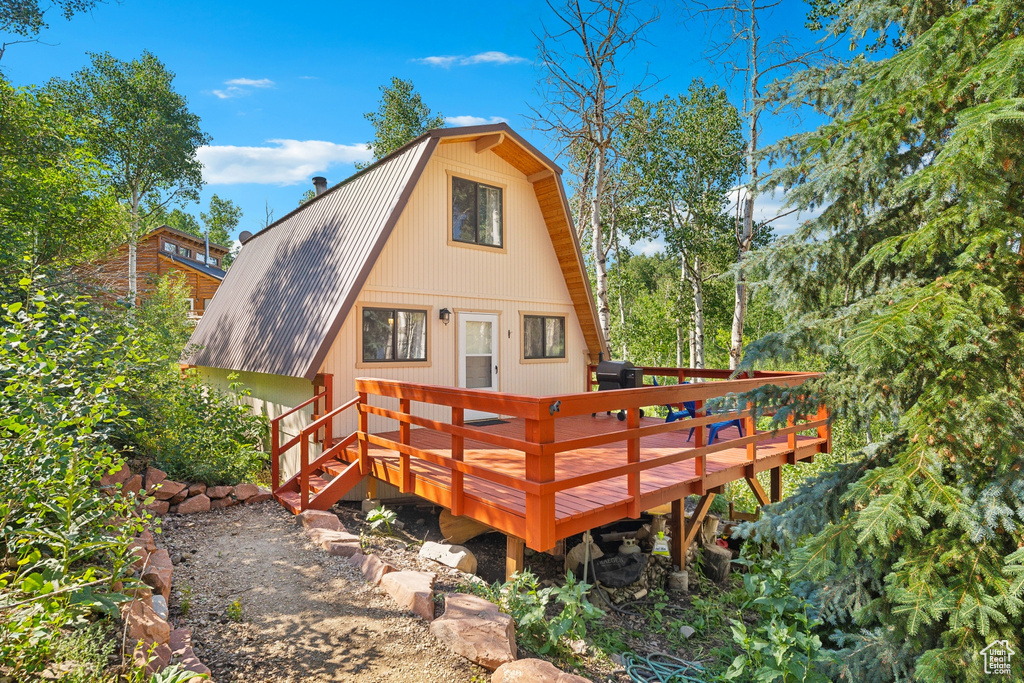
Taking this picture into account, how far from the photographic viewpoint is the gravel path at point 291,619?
3.28 metres

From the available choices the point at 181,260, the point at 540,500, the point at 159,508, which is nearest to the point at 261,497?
the point at 159,508

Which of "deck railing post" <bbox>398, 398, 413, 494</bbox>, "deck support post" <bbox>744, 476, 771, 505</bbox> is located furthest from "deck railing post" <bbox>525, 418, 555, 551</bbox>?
"deck support post" <bbox>744, 476, 771, 505</bbox>

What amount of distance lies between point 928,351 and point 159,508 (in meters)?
7.34

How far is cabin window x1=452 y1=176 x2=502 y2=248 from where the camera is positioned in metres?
8.88

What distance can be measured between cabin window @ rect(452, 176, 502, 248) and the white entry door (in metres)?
1.36

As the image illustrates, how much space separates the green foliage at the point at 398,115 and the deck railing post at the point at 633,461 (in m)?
20.5

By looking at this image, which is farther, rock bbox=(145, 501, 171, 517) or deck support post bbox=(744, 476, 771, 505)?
deck support post bbox=(744, 476, 771, 505)

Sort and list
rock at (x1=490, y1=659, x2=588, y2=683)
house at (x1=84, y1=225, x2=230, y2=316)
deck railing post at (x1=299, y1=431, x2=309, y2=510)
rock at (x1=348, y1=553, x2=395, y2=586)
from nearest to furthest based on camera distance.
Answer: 1. rock at (x1=490, y1=659, x2=588, y2=683)
2. rock at (x1=348, y1=553, x2=395, y2=586)
3. deck railing post at (x1=299, y1=431, x2=309, y2=510)
4. house at (x1=84, y1=225, x2=230, y2=316)

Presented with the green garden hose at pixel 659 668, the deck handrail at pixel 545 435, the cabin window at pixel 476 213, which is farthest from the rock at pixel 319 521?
the cabin window at pixel 476 213

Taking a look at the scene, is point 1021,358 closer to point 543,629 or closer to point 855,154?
point 855,154

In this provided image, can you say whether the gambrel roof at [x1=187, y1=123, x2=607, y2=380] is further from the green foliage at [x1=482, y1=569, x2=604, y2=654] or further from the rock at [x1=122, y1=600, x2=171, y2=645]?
the green foliage at [x1=482, y1=569, x2=604, y2=654]

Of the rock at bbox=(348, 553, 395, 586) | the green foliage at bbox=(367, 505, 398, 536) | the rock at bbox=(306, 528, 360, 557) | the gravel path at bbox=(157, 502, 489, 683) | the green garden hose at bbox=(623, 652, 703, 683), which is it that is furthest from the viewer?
the green foliage at bbox=(367, 505, 398, 536)

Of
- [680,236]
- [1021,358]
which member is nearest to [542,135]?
[680,236]

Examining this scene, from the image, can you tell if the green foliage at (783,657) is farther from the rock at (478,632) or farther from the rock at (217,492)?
the rock at (217,492)
